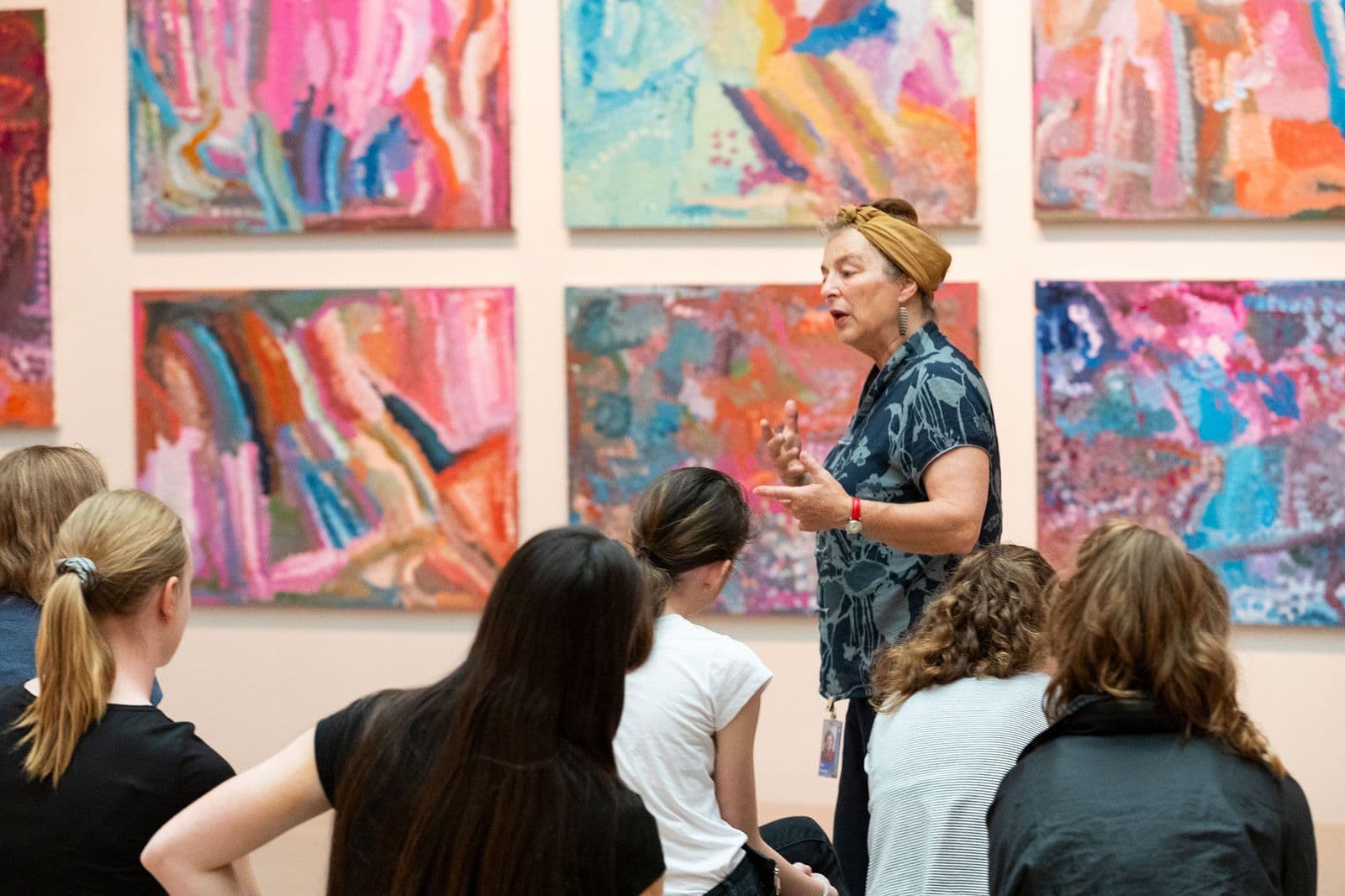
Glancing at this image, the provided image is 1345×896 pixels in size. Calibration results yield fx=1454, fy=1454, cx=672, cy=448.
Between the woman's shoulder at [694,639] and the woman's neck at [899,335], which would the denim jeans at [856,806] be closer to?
the woman's shoulder at [694,639]

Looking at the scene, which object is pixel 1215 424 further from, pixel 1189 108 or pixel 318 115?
pixel 318 115

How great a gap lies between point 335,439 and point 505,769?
3217 millimetres

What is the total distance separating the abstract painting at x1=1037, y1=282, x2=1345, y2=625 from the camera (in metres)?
4.07

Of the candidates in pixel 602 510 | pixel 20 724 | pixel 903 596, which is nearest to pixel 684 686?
pixel 903 596

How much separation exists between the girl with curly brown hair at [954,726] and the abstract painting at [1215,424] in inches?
75.5

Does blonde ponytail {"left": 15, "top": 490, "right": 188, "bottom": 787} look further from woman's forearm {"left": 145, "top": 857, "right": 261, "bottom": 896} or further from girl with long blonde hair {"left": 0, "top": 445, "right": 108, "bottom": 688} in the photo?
girl with long blonde hair {"left": 0, "top": 445, "right": 108, "bottom": 688}

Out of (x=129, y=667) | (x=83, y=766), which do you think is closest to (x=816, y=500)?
(x=129, y=667)

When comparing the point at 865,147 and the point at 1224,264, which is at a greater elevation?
the point at 865,147

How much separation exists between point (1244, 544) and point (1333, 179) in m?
1.04

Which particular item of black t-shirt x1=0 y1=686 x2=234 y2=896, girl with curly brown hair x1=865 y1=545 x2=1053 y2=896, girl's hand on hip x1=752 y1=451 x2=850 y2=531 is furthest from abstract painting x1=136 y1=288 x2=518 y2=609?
black t-shirt x1=0 y1=686 x2=234 y2=896

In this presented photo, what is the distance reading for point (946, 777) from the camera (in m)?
2.18

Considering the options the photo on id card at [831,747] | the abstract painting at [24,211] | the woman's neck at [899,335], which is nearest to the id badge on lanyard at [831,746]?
the photo on id card at [831,747]

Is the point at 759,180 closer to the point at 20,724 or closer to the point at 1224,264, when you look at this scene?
the point at 1224,264

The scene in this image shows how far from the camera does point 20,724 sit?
1.86 meters
